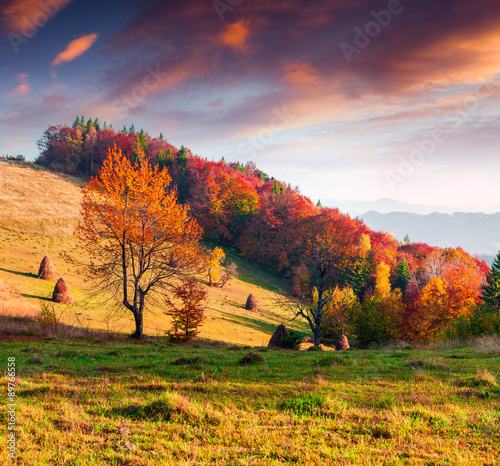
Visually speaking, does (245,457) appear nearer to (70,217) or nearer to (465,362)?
(465,362)

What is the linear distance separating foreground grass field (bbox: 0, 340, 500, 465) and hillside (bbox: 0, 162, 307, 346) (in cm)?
2037

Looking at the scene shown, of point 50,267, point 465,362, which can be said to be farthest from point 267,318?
point 465,362

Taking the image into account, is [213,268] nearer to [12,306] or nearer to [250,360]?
[12,306]

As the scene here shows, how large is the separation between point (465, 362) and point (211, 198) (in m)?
78.9

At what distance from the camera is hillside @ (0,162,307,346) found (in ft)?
97.1

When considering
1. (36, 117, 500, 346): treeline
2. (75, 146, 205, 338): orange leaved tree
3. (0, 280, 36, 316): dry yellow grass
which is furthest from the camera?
(36, 117, 500, 346): treeline

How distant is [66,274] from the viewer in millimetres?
39312

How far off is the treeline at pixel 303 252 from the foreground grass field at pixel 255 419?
1564 inches

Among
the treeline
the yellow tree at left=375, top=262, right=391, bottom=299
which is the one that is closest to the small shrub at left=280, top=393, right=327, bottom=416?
the treeline

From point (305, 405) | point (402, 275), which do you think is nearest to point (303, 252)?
point (402, 275)

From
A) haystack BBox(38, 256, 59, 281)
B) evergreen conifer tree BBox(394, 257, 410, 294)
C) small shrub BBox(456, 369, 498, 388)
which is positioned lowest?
haystack BBox(38, 256, 59, 281)

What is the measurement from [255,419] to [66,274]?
140ft

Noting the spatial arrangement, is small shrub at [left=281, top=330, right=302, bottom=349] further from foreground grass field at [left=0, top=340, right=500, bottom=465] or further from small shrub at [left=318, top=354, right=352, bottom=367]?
foreground grass field at [left=0, top=340, right=500, bottom=465]

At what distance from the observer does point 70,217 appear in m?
59.3
